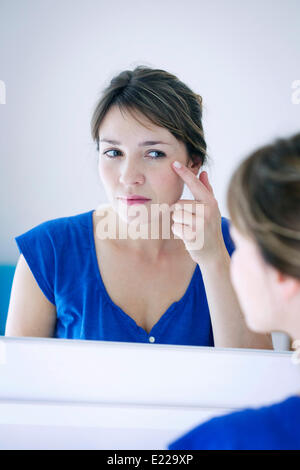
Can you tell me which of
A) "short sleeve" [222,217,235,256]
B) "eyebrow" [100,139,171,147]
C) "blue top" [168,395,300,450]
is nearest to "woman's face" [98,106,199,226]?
"eyebrow" [100,139,171,147]

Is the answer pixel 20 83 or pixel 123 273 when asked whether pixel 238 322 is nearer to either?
pixel 123 273

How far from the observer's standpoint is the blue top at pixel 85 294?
68cm

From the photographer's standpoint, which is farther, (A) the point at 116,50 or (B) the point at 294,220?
(A) the point at 116,50

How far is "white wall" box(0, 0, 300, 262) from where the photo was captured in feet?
2.07

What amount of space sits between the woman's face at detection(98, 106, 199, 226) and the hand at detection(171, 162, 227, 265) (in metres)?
0.02

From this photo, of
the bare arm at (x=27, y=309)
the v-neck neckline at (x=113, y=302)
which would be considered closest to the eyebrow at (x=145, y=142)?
the v-neck neckline at (x=113, y=302)

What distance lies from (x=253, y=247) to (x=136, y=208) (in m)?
0.31

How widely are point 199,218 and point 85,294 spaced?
217 mm

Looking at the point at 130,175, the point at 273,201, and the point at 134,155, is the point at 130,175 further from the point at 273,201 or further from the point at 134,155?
the point at 273,201

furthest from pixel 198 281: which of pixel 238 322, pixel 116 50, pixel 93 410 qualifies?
pixel 116 50

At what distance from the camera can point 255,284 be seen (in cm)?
42

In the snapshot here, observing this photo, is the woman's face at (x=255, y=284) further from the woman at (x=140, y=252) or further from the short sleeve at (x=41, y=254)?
the short sleeve at (x=41, y=254)

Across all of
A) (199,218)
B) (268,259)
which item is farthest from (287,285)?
(199,218)

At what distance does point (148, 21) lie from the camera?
0.64 meters
